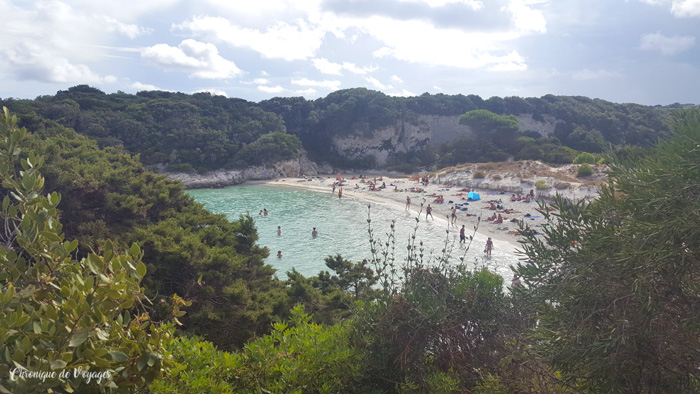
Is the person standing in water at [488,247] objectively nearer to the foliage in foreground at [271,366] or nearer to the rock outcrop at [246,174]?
the foliage in foreground at [271,366]

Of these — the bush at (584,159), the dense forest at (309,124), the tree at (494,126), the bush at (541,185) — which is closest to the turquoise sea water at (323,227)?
the dense forest at (309,124)

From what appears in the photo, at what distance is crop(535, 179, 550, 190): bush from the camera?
103ft

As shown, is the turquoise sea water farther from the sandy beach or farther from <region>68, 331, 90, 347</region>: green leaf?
<region>68, 331, 90, 347</region>: green leaf

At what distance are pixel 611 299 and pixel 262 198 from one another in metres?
35.1

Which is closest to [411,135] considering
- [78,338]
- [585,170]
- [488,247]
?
[585,170]

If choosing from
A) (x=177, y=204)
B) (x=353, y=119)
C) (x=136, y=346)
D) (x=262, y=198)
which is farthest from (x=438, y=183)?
(x=136, y=346)

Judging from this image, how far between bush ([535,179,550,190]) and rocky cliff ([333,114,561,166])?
3000 cm

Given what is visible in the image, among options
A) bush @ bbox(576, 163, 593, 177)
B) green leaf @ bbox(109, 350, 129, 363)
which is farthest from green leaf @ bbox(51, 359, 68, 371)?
bush @ bbox(576, 163, 593, 177)

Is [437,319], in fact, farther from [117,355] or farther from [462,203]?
[462,203]

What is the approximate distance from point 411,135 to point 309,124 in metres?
17.3

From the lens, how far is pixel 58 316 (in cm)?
186

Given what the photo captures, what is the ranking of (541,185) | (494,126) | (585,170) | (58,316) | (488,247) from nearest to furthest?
(58,316)
(488,247)
(541,185)
(585,170)
(494,126)

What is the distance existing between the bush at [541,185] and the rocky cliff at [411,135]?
98.4 feet

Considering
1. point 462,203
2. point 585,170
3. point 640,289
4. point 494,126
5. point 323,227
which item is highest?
point 494,126
